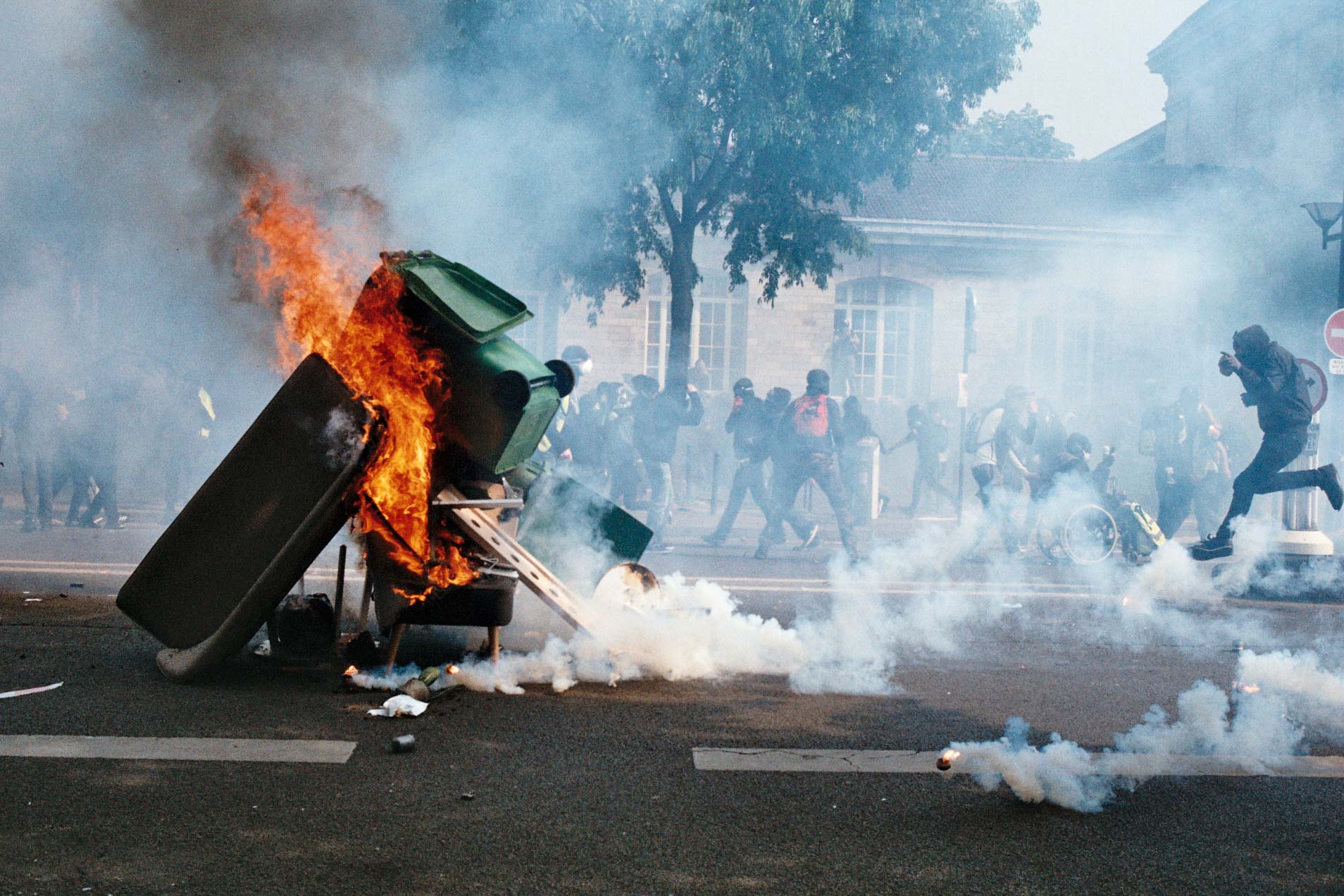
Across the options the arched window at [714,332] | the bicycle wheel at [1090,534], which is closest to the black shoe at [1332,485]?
the bicycle wheel at [1090,534]

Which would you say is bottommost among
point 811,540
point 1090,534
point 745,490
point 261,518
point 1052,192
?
point 811,540

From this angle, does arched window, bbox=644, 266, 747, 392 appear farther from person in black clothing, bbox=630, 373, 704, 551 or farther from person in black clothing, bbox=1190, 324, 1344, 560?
person in black clothing, bbox=1190, 324, 1344, 560

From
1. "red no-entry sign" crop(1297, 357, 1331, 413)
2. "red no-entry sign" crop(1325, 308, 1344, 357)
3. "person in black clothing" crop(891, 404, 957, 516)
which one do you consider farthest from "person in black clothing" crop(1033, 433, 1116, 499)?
"person in black clothing" crop(891, 404, 957, 516)

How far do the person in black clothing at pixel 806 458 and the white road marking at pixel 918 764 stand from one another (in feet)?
20.5

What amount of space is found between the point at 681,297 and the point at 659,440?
2.47 metres

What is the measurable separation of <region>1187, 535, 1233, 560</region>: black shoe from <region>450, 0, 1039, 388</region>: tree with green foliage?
5.44m

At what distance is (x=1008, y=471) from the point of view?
37.3 ft

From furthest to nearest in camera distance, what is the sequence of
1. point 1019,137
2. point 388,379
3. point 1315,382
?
point 1019,137, point 1315,382, point 388,379

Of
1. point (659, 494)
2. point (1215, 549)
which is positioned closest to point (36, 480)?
point (659, 494)

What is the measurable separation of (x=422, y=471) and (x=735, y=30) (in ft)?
24.3

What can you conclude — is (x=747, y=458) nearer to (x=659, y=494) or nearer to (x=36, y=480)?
(x=659, y=494)

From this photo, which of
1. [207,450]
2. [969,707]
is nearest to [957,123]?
[207,450]

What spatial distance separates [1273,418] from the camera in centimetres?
895

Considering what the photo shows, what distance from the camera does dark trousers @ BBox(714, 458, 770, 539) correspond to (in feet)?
36.7
